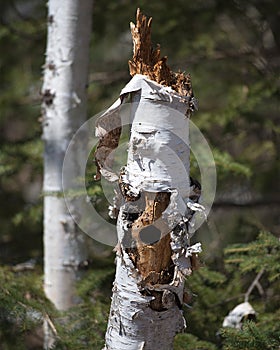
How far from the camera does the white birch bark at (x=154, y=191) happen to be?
0.93m

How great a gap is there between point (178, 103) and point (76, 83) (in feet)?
2.71

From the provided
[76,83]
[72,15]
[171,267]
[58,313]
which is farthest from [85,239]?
[171,267]

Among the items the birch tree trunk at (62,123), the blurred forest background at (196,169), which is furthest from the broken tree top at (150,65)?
the birch tree trunk at (62,123)

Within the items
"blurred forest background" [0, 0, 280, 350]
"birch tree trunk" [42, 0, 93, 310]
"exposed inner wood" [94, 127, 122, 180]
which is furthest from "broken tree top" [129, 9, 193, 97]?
"birch tree trunk" [42, 0, 93, 310]

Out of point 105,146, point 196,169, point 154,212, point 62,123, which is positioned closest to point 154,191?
point 154,212

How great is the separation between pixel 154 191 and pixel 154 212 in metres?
0.04

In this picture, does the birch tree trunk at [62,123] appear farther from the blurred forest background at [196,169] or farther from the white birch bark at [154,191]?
the white birch bark at [154,191]

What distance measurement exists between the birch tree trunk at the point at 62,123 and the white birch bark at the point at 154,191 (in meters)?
0.72

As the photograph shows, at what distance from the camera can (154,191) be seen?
3.06 feet

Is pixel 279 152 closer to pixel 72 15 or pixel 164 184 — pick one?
pixel 72 15

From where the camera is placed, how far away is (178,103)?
94cm

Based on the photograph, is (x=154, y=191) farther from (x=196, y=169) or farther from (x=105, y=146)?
(x=196, y=169)

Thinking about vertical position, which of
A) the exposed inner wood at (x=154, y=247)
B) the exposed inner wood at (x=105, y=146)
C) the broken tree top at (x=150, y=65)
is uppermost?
the broken tree top at (x=150, y=65)

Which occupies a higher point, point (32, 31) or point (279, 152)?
point (32, 31)
